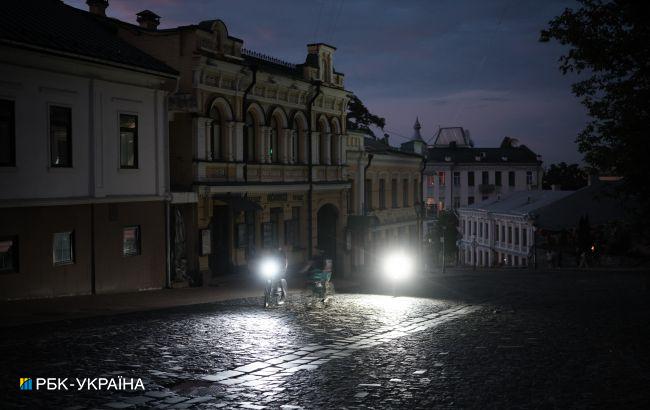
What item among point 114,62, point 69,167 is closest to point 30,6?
point 114,62

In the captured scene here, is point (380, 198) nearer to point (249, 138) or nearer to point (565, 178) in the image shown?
point (249, 138)

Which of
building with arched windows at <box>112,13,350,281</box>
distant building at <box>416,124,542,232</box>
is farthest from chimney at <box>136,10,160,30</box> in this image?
distant building at <box>416,124,542,232</box>

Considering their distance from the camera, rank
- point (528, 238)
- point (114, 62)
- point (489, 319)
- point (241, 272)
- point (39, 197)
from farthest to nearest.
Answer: point (528, 238)
point (241, 272)
point (114, 62)
point (39, 197)
point (489, 319)

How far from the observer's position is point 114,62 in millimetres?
20031

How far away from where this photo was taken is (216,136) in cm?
2662

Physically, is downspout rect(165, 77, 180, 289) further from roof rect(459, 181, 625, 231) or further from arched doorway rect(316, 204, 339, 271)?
roof rect(459, 181, 625, 231)

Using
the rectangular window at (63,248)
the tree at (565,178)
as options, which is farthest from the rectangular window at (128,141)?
the tree at (565,178)

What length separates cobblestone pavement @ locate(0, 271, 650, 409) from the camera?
9070 millimetres

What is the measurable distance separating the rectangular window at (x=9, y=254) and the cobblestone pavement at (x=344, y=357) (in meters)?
4.00

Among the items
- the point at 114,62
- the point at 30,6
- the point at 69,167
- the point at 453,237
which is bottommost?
the point at 453,237

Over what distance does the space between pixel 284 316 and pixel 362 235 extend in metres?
22.6

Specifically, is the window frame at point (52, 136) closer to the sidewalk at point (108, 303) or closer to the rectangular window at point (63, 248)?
the rectangular window at point (63, 248)

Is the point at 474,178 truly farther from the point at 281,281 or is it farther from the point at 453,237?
the point at 281,281

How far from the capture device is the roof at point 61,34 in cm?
1781
